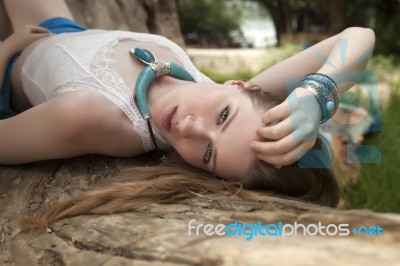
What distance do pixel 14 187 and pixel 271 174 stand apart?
775 mm

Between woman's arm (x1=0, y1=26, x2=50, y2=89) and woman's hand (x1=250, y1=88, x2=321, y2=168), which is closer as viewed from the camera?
woman's hand (x1=250, y1=88, x2=321, y2=168)

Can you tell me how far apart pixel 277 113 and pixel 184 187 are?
12.0 inches

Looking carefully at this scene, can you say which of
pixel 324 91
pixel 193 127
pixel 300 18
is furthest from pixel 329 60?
pixel 300 18

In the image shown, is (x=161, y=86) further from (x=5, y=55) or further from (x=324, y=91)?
(x=5, y=55)

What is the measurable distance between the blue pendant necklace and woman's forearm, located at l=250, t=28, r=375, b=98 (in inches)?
11.9

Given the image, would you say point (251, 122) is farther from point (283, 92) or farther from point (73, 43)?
point (73, 43)

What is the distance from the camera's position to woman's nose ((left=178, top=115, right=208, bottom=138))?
4.75ft

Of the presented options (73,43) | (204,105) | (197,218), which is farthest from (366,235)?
(73,43)

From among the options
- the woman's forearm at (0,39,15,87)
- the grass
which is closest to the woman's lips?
the woman's forearm at (0,39,15,87)

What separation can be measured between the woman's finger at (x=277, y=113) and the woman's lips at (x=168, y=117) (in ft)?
0.99

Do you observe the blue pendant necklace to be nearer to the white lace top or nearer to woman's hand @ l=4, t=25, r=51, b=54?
the white lace top

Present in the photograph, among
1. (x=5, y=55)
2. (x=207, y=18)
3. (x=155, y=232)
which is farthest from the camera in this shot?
(x=207, y=18)

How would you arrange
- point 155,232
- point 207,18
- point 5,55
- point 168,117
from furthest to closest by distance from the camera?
point 207,18 < point 5,55 < point 168,117 < point 155,232

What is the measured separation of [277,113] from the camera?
1345mm
